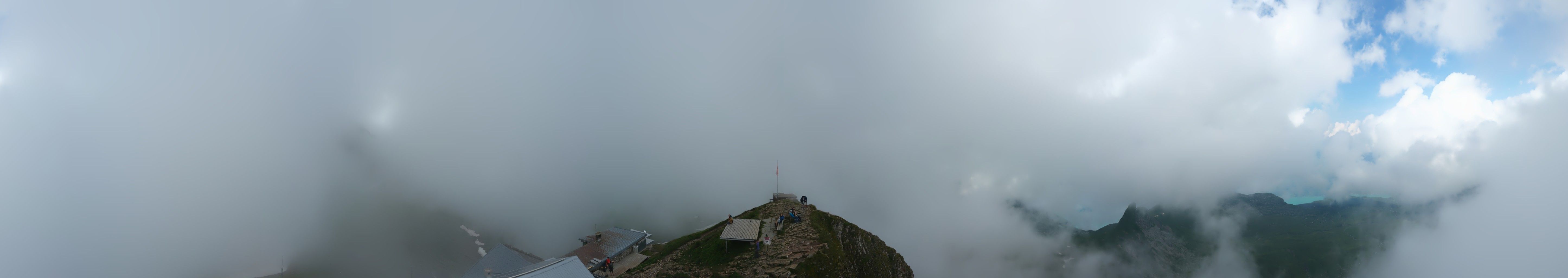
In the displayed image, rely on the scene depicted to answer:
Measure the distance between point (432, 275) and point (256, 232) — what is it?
9505 cm

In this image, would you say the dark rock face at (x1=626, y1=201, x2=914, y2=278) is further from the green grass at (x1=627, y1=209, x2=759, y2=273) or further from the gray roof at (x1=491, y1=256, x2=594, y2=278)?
the gray roof at (x1=491, y1=256, x2=594, y2=278)

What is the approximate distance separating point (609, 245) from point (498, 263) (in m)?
15.9

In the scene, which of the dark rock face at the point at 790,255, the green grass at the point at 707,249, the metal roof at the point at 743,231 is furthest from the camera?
the green grass at the point at 707,249

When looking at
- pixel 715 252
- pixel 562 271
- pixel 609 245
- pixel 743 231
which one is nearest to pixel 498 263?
pixel 609 245

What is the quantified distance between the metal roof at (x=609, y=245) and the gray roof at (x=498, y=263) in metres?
7.74

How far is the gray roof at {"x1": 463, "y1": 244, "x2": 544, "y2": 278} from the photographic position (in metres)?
64.5

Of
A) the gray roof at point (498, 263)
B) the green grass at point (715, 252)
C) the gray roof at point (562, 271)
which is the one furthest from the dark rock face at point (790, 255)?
the gray roof at point (498, 263)

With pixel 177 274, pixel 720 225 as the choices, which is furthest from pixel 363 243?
pixel 720 225

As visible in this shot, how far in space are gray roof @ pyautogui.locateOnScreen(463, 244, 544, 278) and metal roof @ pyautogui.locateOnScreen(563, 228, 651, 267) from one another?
25.4 feet

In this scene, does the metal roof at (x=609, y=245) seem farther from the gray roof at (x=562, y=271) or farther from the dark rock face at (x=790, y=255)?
the gray roof at (x=562, y=271)

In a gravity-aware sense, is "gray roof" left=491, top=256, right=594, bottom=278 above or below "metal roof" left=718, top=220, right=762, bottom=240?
below

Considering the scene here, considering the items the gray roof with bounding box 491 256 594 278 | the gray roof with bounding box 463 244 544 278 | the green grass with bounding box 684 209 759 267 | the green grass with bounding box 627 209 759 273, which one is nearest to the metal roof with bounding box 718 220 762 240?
the green grass with bounding box 684 209 759 267

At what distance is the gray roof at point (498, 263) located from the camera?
212 feet

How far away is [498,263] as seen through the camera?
6544 centimetres
